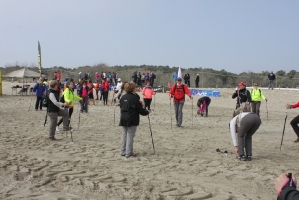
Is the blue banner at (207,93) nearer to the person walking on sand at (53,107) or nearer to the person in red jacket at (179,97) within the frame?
the person in red jacket at (179,97)

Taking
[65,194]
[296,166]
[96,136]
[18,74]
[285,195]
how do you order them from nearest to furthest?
[285,195]
[65,194]
[296,166]
[96,136]
[18,74]

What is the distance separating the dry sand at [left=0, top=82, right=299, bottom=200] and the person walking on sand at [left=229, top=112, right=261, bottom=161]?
10.3 inches

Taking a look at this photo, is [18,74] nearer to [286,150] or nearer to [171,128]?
[171,128]

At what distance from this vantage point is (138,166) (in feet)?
23.4

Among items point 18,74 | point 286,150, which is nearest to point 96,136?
point 286,150

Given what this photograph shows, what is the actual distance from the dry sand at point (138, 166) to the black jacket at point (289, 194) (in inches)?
110

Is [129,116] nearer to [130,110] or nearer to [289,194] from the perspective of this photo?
[130,110]

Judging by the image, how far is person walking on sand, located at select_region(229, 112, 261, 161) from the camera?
24.8 ft

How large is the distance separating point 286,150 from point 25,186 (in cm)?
709

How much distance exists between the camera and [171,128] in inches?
508

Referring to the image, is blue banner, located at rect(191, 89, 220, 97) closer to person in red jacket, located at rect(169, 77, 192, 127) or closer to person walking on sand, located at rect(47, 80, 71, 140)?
person in red jacket, located at rect(169, 77, 192, 127)

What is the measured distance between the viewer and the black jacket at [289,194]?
2.55 metres

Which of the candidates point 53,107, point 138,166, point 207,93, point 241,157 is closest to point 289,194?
point 138,166

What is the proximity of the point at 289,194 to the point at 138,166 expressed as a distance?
4.78 metres
